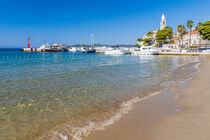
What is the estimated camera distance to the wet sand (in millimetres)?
3420

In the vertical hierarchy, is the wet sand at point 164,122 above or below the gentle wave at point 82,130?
above

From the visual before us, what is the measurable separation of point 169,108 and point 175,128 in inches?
63.4

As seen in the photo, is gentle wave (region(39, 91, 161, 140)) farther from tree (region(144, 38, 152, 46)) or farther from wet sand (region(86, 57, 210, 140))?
tree (region(144, 38, 152, 46))

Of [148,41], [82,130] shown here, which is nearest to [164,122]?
[82,130]

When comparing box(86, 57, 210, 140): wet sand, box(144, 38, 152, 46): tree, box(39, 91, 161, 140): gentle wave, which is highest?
box(144, 38, 152, 46): tree

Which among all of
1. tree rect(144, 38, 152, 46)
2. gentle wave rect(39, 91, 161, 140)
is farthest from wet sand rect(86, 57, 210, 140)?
tree rect(144, 38, 152, 46)

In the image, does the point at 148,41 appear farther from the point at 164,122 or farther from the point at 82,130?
the point at 82,130

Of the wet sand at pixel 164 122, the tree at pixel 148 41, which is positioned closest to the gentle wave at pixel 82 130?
the wet sand at pixel 164 122

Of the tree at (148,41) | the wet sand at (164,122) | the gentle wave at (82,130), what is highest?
the tree at (148,41)

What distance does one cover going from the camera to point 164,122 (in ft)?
13.5

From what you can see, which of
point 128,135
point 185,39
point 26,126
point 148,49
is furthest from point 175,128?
point 185,39

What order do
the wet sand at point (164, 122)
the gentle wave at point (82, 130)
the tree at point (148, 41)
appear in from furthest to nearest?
the tree at point (148, 41) → the gentle wave at point (82, 130) → the wet sand at point (164, 122)

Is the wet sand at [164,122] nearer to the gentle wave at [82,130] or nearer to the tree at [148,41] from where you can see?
the gentle wave at [82,130]

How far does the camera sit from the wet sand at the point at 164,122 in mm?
3420
